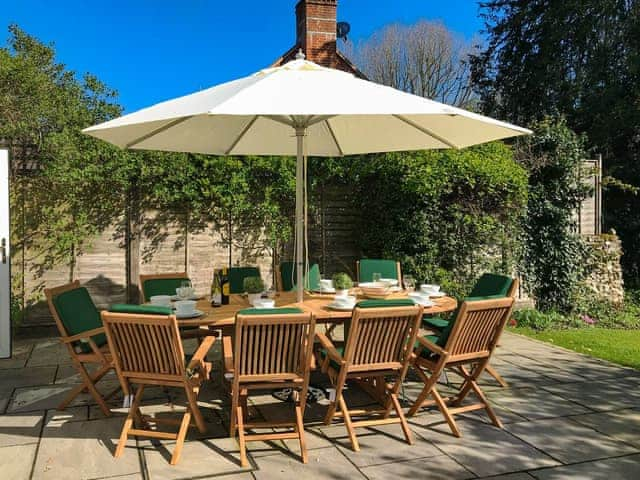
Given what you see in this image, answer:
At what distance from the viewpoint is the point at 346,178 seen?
736cm

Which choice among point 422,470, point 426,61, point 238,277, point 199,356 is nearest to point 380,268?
point 238,277

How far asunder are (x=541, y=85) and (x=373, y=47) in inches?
291

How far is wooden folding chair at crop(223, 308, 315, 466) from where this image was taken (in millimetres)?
2930

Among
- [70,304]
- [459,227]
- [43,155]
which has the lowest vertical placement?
[70,304]

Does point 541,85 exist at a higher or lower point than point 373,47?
lower

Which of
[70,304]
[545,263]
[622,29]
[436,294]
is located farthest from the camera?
[622,29]

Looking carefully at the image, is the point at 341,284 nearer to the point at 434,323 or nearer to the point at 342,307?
the point at 342,307

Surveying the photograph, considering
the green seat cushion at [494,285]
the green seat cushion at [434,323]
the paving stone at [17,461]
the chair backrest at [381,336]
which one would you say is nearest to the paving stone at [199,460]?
the paving stone at [17,461]

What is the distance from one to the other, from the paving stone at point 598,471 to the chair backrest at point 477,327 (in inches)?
34.4

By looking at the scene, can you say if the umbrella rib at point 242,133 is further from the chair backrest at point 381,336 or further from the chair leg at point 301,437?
Answer: the chair leg at point 301,437

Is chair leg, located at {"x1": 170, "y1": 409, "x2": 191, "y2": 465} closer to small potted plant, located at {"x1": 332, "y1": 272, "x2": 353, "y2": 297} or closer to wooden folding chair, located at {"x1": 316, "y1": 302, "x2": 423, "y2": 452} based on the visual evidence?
wooden folding chair, located at {"x1": 316, "y1": 302, "x2": 423, "y2": 452}

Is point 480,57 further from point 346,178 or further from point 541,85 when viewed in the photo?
point 346,178

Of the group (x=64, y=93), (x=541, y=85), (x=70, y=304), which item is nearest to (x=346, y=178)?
(x=64, y=93)

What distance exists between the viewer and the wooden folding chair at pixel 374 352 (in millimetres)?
3141
